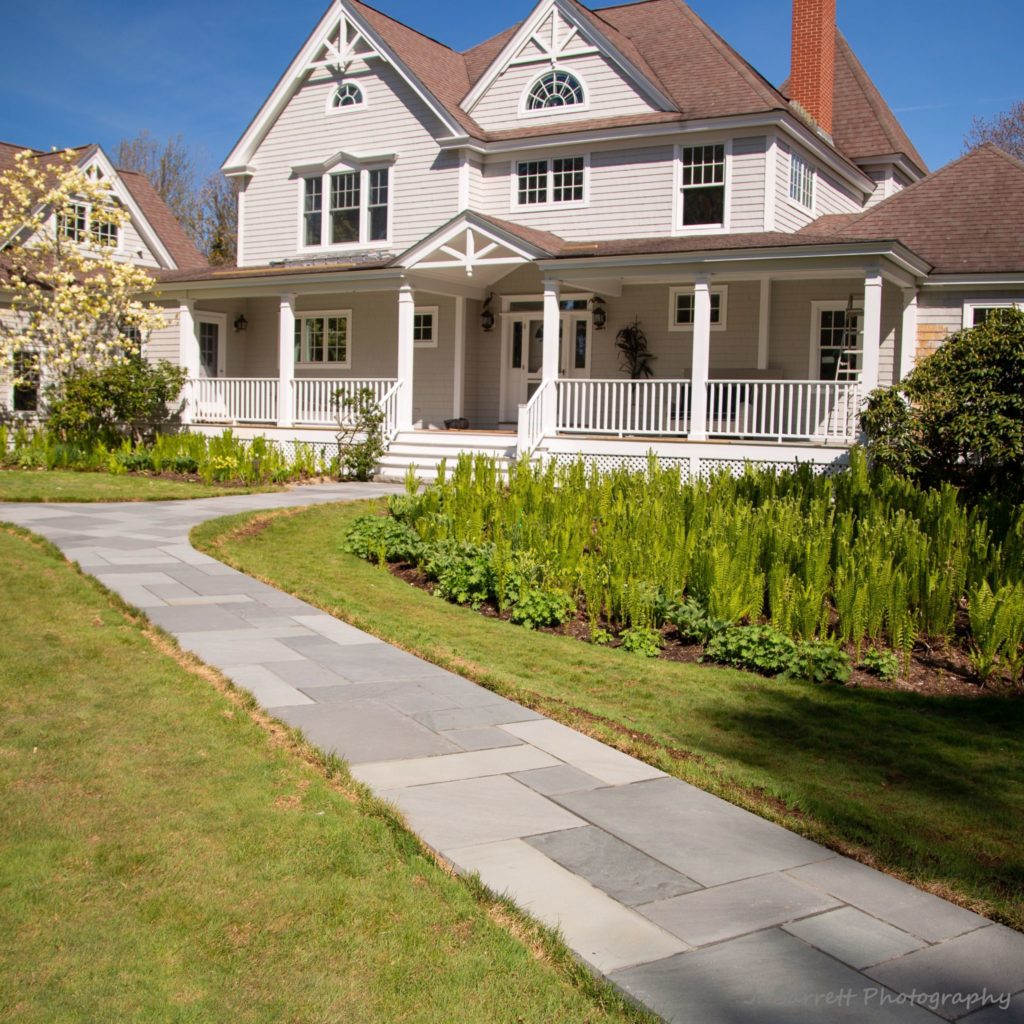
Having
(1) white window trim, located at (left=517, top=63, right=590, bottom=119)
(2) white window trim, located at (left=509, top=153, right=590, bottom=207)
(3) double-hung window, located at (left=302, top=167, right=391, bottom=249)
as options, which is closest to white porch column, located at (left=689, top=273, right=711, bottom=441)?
(2) white window trim, located at (left=509, top=153, right=590, bottom=207)

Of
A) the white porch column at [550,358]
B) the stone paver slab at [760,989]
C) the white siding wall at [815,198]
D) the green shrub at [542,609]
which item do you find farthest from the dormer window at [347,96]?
the stone paver slab at [760,989]

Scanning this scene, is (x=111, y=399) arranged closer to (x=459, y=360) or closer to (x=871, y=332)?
(x=459, y=360)

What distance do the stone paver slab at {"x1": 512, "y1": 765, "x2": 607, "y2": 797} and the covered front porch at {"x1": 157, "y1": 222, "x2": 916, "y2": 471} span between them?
12032 mm

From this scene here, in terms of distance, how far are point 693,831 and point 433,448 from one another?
15.4m

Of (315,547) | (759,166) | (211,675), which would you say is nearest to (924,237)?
(759,166)

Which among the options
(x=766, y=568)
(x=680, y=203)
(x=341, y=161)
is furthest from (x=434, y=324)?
(x=766, y=568)

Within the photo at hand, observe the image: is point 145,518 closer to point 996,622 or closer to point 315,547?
point 315,547

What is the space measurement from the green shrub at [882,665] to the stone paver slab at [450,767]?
317 centimetres

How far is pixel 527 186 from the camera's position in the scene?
21.7 meters

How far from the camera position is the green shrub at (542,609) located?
8727 millimetres

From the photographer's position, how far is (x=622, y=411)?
18234 millimetres

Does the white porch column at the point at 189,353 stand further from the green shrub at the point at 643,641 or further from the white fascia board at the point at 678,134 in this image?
the green shrub at the point at 643,641

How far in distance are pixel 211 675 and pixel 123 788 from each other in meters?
1.85

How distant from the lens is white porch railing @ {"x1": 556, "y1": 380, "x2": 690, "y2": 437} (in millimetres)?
18094
